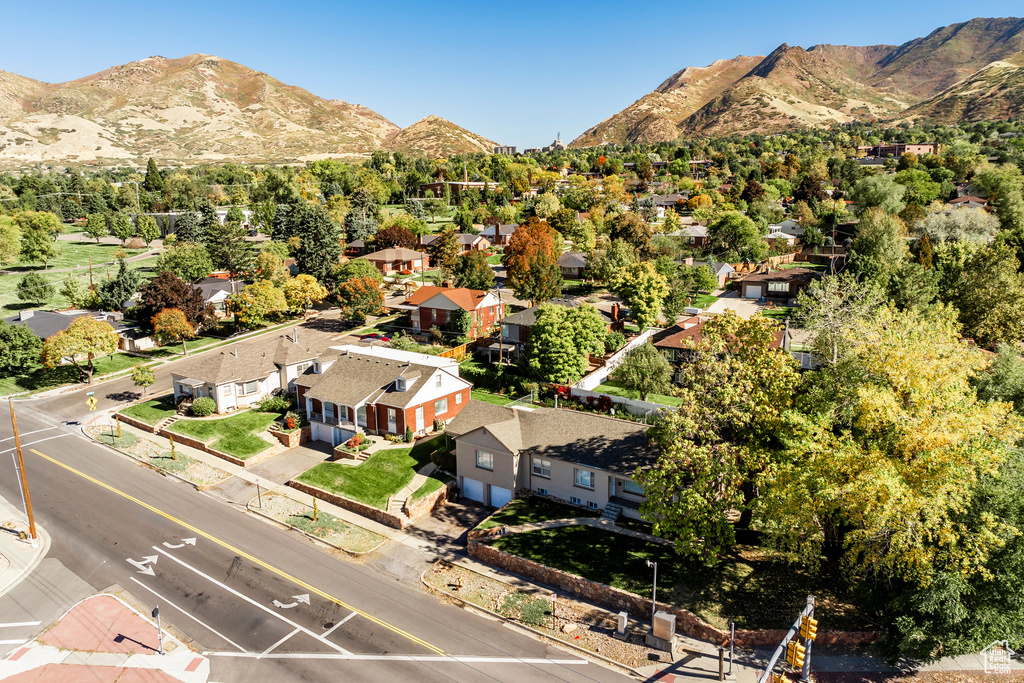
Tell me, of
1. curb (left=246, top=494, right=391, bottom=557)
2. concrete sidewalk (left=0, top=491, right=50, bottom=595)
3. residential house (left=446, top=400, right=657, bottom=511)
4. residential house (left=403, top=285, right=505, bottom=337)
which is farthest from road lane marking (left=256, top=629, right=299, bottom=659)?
residential house (left=403, top=285, right=505, bottom=337)

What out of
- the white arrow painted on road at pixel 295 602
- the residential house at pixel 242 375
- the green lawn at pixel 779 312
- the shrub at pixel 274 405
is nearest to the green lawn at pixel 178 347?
the residential house at pixel 242 375

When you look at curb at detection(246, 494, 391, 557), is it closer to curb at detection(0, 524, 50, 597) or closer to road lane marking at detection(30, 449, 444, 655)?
road lane marking at detection(30, 449, 444, 655)

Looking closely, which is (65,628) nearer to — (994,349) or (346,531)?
(346,531)

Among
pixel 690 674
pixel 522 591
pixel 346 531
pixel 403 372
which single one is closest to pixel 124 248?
pixel 403 372

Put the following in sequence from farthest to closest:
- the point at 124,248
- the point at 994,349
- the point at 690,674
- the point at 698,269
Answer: the point at 124,248 < the point at 698,269 < the point at 994,349 < the point at 690,674

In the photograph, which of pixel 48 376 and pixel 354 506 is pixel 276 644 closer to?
pixel 354 506

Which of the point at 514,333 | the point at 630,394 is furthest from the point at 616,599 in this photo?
the point at 514,333
